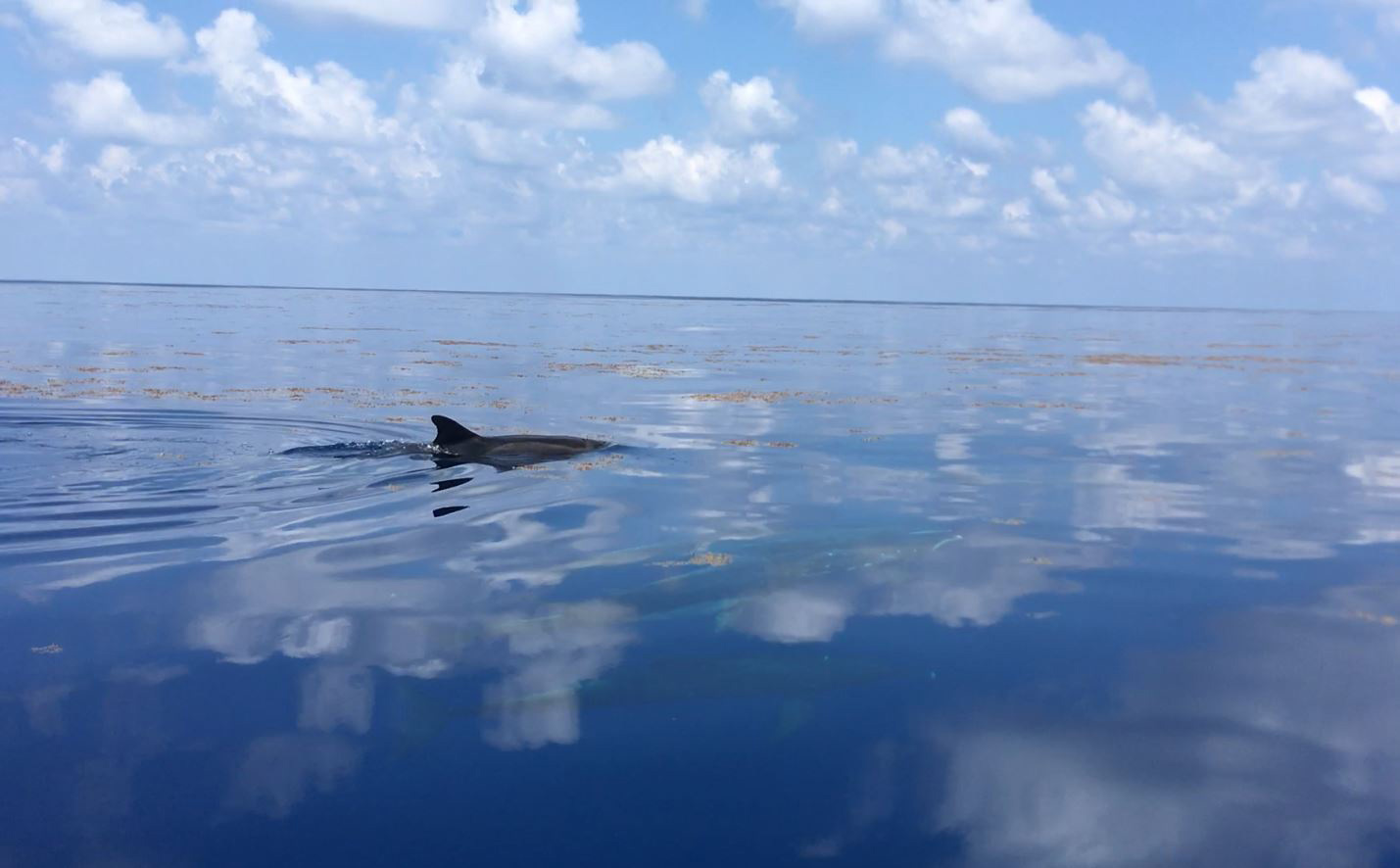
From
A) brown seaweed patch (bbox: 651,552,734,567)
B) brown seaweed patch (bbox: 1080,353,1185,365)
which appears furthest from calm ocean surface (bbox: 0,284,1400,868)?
brown seaweed patch (bbox: 1080,353,1185,365)

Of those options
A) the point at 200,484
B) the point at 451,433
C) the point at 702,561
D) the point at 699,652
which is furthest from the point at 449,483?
the point at 699,652

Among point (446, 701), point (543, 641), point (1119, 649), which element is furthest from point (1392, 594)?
point (446, 701)

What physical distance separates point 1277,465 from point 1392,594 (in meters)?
8.33

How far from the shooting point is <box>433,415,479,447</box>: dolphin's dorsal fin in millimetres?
18703

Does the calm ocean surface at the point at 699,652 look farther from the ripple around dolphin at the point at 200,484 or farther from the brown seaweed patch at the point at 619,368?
the brown seaweed patch at the point at 619,368

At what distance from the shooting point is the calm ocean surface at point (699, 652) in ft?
20.8

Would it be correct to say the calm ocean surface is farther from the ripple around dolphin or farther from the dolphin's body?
the dolphin's body

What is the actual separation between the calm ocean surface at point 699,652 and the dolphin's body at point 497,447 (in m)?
A: 0.54

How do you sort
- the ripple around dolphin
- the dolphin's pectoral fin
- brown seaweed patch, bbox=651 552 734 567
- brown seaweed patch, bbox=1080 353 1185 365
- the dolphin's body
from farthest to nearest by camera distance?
brown seaweed patch, bbox=1080 353 1185 365, the dolphin's body, the dolphin's pectoral fin, the ripple around dolphin, brown seaweed patch, bbox=651 552 734 567

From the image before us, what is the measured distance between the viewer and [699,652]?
29.7ft

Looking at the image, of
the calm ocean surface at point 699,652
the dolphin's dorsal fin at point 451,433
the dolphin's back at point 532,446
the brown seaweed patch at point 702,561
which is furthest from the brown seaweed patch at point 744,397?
the brown seaweed patch at point 702,561

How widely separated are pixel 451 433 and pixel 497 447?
0.76 metres

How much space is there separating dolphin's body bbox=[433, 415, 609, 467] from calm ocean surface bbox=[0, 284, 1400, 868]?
21.4 inches

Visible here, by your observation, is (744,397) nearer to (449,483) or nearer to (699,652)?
(449,483)
